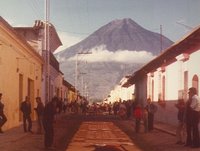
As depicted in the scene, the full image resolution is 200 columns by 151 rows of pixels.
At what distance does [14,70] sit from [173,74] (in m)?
9.02

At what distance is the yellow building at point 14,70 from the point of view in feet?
81.5

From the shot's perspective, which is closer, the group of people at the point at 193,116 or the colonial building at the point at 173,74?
the group of people at the point at 193,116

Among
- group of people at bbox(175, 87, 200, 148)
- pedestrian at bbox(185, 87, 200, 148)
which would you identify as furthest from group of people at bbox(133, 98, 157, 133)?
pedestrian at bbox(185, 87, 200, 148)

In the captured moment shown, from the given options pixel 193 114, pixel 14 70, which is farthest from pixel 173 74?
pixel 193 114

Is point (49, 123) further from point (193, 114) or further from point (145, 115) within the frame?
point (145, 115)

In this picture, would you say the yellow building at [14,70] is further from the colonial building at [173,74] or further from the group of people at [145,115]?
the colonial building at [173,74]

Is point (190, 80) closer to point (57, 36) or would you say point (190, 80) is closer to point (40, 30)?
point (40, 30)

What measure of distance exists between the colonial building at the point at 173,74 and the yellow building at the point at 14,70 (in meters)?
8.15

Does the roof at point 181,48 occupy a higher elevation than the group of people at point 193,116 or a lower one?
higher

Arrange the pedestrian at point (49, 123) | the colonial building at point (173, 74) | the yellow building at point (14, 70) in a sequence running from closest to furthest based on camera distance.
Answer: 1. the pedestrian at point (49, 123)
2. the colonial building at point (173, 74)
3. the yellow building at point (14, 70)

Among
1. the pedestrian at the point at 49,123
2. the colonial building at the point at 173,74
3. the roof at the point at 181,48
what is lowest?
the pedestrian at the point at 49,123

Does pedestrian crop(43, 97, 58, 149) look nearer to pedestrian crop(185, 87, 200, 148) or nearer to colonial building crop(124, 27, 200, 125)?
pedestrian crop(185, 87, 200, 148)

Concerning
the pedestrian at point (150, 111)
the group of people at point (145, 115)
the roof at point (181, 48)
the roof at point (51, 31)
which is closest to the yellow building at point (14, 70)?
the roof at point (51, 31)

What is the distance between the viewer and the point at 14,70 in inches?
1119
